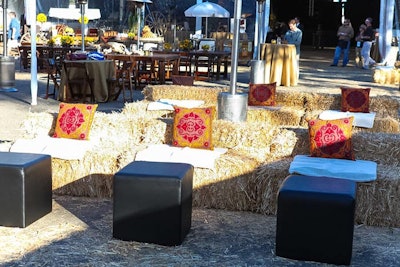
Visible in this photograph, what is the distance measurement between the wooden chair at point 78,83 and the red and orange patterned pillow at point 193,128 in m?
5.64

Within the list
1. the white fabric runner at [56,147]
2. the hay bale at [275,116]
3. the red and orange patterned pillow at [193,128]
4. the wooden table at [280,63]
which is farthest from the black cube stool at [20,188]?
the wooden table at [280,63]

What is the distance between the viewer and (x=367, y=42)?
18.8 metres

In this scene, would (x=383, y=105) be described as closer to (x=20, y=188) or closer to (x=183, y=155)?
(x=183, y=155)

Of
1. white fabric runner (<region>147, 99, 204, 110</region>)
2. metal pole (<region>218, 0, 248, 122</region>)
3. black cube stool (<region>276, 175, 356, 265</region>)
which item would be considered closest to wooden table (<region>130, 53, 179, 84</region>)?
white fabric runner (<region>147, 99, 204, 110</region>)

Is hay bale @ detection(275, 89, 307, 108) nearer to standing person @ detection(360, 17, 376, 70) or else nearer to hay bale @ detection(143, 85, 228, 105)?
hay bale @ detection(143, 85, 228, 105)

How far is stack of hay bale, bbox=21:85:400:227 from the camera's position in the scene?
481 centimetres

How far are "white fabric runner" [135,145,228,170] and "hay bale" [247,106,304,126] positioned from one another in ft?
7.82

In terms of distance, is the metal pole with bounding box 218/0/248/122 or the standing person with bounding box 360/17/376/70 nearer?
the metal pole with bounding box 218/0/248/122

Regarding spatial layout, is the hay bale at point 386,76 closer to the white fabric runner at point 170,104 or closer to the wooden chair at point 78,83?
the wooden chair at point 78,83

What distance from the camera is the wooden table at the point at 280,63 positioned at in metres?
14.3

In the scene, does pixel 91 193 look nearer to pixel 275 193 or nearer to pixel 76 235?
pixel 76 235

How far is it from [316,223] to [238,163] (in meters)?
1.24

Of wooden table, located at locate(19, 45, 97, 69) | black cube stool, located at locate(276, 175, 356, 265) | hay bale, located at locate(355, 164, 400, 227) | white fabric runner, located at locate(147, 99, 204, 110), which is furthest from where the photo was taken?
wooden table, located at locate(19, 45, 97, 69)

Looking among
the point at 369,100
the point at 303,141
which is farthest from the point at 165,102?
the point at 303,141
